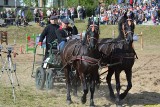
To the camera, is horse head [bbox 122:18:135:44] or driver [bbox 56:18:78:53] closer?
horse head [bbox 122:18:135:44]

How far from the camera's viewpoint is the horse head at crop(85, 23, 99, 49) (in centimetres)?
985

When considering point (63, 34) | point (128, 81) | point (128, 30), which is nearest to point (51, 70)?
point (63, 34)

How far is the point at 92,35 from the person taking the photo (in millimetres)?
9914

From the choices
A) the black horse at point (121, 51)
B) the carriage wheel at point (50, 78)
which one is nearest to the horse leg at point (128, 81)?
the black horse at point (121, 51)

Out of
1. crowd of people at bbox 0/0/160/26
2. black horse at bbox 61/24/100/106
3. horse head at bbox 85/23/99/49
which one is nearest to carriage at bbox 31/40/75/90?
black horse at bbox 61/24/100/106

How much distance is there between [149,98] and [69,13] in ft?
92.9

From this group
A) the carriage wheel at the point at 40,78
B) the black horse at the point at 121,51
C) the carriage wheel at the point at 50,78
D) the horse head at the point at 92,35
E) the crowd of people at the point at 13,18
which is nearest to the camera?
the horse head at the point at 92,35

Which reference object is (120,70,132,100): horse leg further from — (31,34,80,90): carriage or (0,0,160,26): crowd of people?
(0,0,160,26): crowd of people

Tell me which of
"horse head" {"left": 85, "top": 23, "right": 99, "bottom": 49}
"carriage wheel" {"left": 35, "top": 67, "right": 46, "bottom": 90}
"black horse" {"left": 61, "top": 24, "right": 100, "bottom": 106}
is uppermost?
"horse head" {"left": 85, "top": 23, "right": 99, "bottom": 49}

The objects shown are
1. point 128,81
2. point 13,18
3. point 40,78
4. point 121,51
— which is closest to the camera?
point 121,51

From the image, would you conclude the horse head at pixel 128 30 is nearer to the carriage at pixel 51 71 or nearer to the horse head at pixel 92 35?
the horse head at pixel 92 35

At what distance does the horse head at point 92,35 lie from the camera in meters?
9.85

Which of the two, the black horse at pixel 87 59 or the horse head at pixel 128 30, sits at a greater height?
the horse head at pixel 128 30

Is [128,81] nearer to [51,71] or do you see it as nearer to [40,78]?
[51,71]
